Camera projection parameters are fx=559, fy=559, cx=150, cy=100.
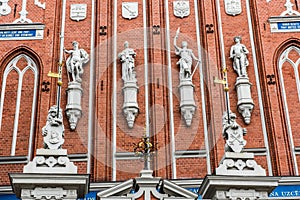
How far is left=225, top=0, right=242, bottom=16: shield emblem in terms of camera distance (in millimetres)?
13875

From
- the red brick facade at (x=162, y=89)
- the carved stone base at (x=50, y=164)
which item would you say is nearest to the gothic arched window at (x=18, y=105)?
the red brick facade at (x=162, y=89)

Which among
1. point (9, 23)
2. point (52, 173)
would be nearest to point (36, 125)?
point (9, 23)

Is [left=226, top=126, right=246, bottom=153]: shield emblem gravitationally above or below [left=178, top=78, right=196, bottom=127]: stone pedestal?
below

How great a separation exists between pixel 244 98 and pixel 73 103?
3818mm

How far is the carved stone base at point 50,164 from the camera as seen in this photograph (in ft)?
27.0

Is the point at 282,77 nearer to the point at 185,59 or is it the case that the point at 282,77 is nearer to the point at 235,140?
the point at 185,59

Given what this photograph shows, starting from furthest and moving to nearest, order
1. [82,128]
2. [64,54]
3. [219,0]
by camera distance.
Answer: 1. [219,0]
2. [64,54]
3. [82,128]

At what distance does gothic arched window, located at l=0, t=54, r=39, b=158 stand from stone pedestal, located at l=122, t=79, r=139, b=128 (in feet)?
6.85

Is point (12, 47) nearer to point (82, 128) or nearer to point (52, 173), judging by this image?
point (82, 128)

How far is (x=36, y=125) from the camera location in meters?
12.4

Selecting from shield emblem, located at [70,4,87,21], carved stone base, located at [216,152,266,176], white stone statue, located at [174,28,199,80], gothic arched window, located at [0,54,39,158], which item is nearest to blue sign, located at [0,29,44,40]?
gothic arched window, located at [0,54,39,158]

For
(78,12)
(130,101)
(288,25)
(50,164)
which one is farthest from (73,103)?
(288,25)

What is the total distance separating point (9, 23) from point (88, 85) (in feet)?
8.78

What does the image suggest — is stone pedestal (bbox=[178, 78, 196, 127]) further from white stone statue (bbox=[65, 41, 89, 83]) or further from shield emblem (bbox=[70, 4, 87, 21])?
shield emblem (bbox=[70, 4, 87, 21])
